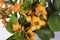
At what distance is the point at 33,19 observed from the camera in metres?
0.69

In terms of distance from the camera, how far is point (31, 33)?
71 centimetres

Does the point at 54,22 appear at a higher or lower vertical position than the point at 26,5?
lower

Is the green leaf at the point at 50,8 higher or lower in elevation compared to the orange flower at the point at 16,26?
higher

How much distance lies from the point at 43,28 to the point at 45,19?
0.05 metres

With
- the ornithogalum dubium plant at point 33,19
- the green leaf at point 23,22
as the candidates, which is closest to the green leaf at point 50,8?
the ornithogalum dubium plant at point 33,19

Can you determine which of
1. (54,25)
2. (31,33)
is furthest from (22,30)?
(54,25)

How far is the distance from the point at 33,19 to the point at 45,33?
96 millimetres

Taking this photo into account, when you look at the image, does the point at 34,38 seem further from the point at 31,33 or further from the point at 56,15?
Answer: the point at 56,15

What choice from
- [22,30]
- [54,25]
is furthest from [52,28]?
[22,30]

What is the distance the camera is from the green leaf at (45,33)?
73cm

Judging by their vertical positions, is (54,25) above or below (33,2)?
below

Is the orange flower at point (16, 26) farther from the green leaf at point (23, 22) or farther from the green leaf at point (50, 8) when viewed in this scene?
the green leaf at point (50, 8)

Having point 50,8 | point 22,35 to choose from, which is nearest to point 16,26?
point 22,35

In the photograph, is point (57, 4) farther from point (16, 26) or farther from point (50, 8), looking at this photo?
point (16, 26)
